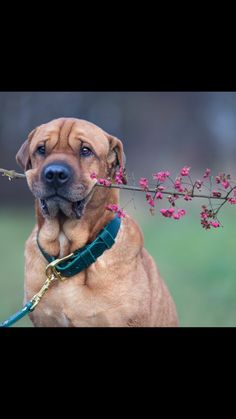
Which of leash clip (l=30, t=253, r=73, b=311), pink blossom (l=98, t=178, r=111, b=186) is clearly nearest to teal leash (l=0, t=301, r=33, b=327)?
leash clip (l=30, t=253, r=73, b=311)

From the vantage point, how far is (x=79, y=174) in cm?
193

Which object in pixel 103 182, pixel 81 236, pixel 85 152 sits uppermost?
pixel 85 152

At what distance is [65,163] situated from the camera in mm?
1905

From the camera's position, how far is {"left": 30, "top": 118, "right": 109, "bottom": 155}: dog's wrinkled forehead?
6.56ft

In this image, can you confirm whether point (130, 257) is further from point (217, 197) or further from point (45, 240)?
point (217, 197)

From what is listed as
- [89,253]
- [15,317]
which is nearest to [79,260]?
[89,253]

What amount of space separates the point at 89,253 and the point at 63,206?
0.20 meters

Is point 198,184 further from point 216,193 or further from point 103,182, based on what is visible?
point 103,182

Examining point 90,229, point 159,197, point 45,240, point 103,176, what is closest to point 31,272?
point 45,240

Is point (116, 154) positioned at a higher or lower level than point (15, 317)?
higher

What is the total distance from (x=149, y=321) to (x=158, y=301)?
11cm

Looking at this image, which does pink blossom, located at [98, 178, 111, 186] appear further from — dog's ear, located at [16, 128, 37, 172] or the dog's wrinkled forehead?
dog's ear, located at [16, 128, 37, 172]

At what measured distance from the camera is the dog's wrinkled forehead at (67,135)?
200 centimetres

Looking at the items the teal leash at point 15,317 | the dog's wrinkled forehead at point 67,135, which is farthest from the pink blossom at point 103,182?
the teal leash at point 15,317
